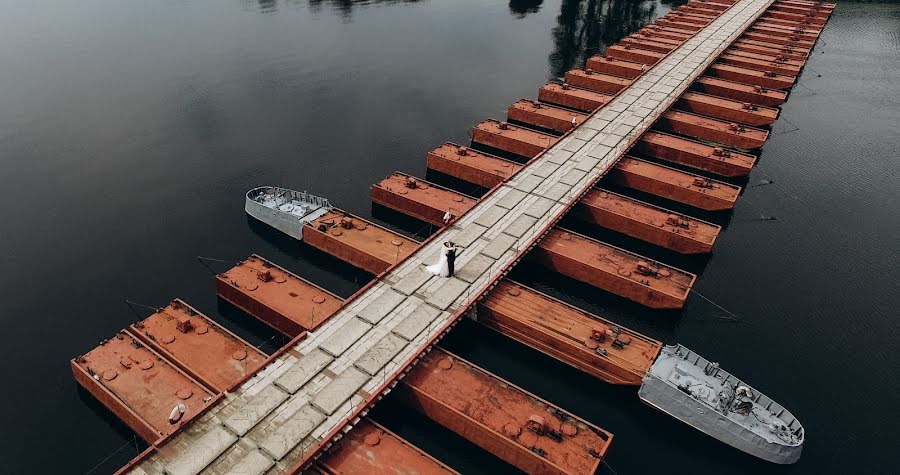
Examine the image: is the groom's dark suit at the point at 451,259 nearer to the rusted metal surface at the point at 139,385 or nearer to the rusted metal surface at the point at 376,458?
the rusted metal surface at the point at 376,458

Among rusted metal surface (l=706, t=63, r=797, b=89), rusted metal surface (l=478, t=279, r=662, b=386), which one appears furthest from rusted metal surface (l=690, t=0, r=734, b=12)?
rusted metal surface (l=478, t=279, r=662, b=386)

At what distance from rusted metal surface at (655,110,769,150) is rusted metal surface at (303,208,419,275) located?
52662 millimetres

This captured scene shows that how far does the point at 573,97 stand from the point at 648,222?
38438mm

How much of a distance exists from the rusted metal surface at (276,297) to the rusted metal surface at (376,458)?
1168cm

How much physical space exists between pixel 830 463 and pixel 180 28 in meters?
145

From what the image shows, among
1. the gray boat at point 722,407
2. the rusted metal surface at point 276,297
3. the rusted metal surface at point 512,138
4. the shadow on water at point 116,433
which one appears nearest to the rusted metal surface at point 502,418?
the gray boat at point 722,407

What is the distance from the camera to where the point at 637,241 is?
218 ft

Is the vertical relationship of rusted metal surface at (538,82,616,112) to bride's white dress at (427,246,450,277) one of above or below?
above

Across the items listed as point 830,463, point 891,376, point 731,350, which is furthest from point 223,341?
point 891,376

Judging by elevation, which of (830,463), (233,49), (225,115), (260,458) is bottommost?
(830,463)

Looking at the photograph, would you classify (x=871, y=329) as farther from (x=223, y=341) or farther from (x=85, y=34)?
(x=85, y=34)

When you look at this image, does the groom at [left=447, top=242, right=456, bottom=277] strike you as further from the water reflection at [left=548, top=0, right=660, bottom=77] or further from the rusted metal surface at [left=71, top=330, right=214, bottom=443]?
the water reflection at [left=548, top=0, right=660, bottom=77]

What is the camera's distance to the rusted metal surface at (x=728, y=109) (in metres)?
89.4

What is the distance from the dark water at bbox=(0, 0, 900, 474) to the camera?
44.8 meters
